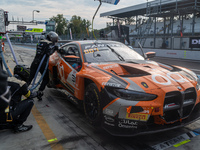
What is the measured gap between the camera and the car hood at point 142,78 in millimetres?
2599

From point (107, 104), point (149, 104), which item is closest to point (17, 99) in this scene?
point (107, 104)

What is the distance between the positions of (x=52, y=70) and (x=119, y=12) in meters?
31.2

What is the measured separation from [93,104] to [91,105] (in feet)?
0.26

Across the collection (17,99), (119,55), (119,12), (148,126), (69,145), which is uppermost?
(119,12)

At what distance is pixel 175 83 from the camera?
8.94 ft

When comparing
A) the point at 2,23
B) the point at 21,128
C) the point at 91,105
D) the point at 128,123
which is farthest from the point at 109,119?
the point at 2,23

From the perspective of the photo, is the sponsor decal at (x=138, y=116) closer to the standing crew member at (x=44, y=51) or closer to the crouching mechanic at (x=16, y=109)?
the crouching mechanic at (x=16, y=109)

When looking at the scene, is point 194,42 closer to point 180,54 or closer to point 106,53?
point 180,54

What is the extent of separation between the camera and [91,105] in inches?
119

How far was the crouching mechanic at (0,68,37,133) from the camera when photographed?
2779 millimetres

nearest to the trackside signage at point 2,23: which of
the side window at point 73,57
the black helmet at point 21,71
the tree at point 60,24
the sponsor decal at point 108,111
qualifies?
the black helmet at point 21,71

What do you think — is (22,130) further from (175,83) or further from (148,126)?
(175,83)

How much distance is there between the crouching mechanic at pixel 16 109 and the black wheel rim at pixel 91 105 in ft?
3.11

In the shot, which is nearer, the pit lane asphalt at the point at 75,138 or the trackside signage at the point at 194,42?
the pit lane asphalt at the point at 75,138
